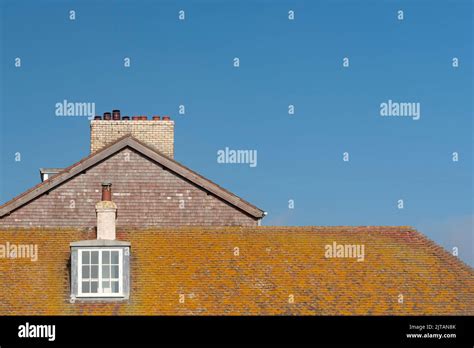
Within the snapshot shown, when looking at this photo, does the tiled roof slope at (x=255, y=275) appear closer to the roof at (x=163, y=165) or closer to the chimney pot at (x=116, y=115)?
the roof at (x=163, y=165)

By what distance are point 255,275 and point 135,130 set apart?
511 inches

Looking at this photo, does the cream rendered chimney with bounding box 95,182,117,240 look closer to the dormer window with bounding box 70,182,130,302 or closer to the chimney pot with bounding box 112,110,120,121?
the dormer window with bounding box 70,182,130,302

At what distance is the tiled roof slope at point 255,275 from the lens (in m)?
30.7

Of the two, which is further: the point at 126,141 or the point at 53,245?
the point at 126,141

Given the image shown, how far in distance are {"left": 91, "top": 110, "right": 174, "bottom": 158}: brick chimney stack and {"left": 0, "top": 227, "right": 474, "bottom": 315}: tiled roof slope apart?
973cm

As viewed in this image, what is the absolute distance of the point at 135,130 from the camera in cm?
4306

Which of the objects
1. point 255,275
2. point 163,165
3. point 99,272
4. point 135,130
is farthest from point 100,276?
point 135,130

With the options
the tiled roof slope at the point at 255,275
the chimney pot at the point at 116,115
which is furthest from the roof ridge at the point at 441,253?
the chimney pot at the point at 116,115

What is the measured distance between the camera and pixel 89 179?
41719mm

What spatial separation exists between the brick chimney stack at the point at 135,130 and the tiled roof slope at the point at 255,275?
9726 millimetres

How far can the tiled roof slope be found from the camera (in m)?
30.7
